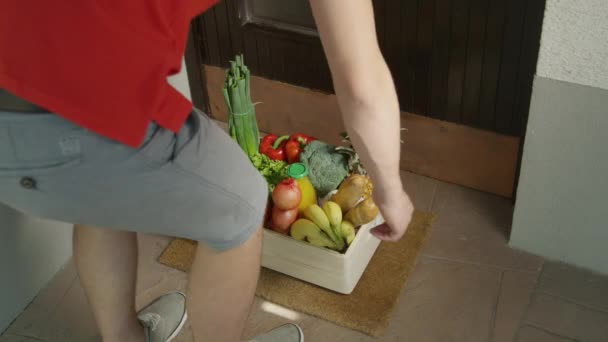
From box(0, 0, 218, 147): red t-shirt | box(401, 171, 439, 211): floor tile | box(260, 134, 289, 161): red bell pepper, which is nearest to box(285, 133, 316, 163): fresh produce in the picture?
box(260, 134, 289, 161): red bell pepper

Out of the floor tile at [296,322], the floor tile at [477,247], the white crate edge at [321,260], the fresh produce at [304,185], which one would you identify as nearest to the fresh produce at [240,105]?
the fresh produce at [304,185]

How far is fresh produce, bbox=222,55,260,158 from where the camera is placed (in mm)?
1604

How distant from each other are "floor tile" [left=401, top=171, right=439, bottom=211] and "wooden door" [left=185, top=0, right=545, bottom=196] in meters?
0.02

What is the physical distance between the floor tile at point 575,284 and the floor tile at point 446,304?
0.11 metres

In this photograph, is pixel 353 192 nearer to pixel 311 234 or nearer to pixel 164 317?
pixel 311 234

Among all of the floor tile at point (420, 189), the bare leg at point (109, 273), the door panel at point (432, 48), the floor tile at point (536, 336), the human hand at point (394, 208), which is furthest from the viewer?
the floor tile at point (420, 189)

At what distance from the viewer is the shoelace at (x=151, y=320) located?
4.70 feet

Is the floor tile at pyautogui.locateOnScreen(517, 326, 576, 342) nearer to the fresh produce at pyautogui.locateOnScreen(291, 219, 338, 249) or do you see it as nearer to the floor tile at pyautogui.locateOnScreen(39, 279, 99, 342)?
the fresh produce at pyautogui.locateOnScreen(291, 219, 338, 249)

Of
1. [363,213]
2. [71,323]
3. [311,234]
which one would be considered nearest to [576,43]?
[363,213]

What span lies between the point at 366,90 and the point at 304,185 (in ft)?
2.28

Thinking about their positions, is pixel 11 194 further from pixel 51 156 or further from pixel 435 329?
pixel 435 329

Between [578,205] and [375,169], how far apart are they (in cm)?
73

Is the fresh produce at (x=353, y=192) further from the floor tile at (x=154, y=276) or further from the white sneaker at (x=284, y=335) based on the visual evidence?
the floor tile at (x=154, y=276)

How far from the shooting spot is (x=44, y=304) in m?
1.58
